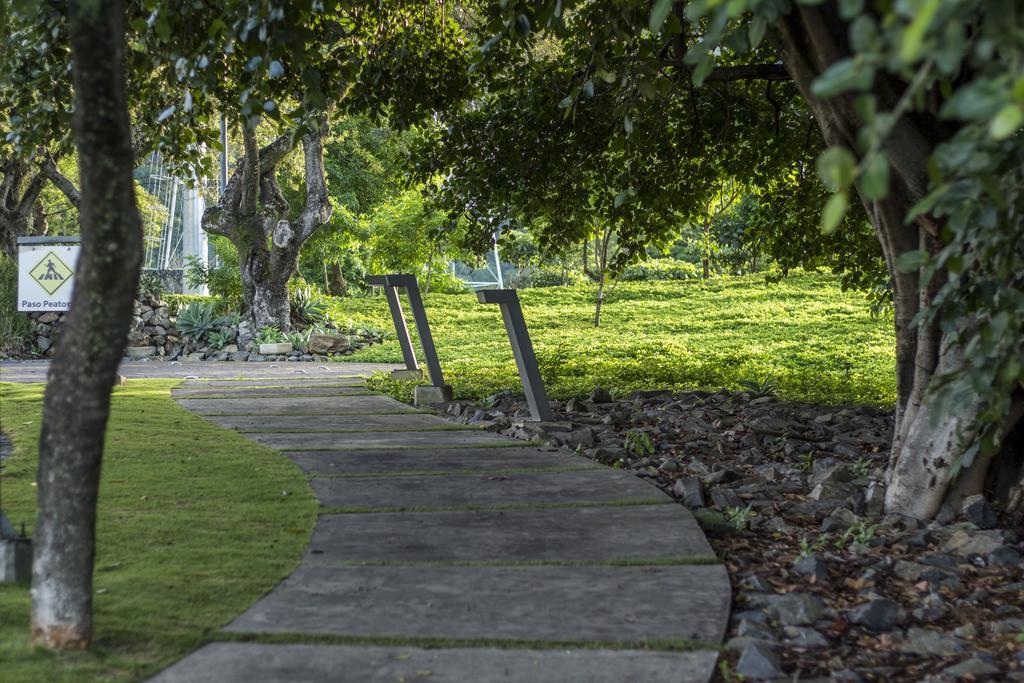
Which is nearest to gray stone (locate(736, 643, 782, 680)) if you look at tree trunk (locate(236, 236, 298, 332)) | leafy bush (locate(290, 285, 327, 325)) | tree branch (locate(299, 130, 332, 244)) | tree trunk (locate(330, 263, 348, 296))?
tree branch (locate(299, 130, 332, 244))

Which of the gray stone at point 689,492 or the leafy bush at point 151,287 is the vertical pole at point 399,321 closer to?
the gray stone at point 689,492

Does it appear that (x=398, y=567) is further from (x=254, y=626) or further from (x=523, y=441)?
(x=523, y=441)

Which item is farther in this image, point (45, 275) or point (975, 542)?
point (45, 275)

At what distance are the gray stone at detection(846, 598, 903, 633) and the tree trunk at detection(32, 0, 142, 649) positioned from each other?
6.78 ft

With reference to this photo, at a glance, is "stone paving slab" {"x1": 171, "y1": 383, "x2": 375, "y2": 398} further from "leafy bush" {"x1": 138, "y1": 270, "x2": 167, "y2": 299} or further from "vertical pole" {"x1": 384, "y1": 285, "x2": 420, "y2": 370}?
"leafy bush" {"x1": 138, "y1": 270, "x2": 167, "y2": 299}

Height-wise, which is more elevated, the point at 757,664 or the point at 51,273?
the point at 51,273

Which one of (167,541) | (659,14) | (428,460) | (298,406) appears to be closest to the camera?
(659,14)

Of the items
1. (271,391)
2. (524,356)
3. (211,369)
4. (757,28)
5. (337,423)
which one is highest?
(757,28)

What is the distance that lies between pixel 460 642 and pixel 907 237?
2693mm

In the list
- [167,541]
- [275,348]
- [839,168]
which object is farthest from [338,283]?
[839,168]

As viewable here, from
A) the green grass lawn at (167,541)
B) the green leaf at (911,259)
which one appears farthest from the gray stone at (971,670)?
the green grass lawn at (167,541)

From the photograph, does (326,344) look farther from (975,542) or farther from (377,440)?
(975,542)

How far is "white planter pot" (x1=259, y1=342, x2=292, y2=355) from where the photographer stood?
1394cm

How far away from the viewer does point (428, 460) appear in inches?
205
